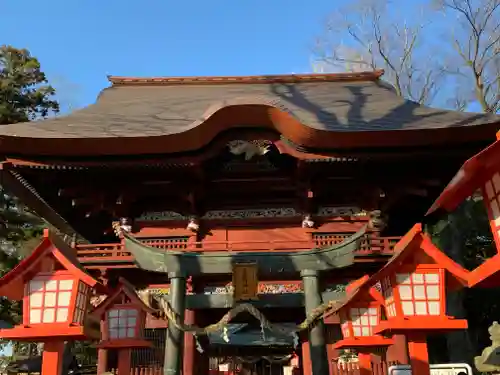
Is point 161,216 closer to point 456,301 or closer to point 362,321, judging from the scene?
point 362,321

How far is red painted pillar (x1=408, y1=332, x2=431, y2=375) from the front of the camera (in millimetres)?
4793

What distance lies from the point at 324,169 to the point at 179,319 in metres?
3.44

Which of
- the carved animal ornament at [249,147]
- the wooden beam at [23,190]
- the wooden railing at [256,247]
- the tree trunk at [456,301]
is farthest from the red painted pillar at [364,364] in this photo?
the tree trunk at [456,301]

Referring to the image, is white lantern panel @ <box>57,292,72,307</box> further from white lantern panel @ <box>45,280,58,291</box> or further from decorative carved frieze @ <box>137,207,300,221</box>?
decorative carved frieze @ <box>137,207,300,221</box>

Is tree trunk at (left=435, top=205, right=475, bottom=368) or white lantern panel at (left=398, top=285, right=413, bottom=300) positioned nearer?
white lantern panel at (left=398, top=285, right=413, bottom=300)

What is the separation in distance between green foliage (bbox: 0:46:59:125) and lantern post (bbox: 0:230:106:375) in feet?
45.1

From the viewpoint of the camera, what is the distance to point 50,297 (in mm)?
4961

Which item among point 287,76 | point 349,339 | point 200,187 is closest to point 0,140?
point 200,187

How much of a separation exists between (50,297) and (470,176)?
4199 millimetres

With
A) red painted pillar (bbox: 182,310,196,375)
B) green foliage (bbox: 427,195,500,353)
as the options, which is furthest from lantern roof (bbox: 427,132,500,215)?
green foliage (bbox: 427,195,500,353)

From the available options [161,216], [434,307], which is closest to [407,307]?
[434,307]

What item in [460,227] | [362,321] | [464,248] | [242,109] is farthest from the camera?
[464,248]

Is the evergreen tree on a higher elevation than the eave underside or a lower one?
higher

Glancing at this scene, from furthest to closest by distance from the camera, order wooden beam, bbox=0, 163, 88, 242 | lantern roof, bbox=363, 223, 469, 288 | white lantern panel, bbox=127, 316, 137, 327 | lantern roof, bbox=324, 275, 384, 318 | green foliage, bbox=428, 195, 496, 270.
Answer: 1. green foliage, bbox=428, 195, 496, 270
2. wooden beam, bbox=0, 163, 88, 242
3. white lantern panel, bbox=127, 316, 137, 327
4. lantern roof, bbox=324, 275, 384, 318
5. lantern roof, bbox=363, 223, 469, 288
